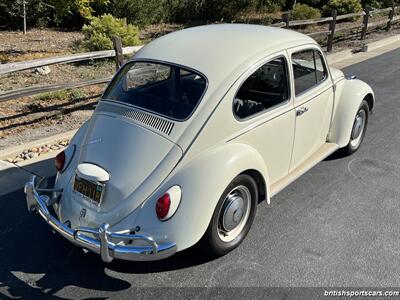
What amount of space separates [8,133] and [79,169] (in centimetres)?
329

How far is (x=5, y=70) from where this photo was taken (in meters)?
5.76

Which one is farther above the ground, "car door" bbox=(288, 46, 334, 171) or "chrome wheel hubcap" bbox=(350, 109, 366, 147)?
"car door" bbox=(288, 46, 334, 171)

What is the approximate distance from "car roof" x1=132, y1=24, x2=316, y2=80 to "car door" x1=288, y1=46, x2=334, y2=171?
0.23m

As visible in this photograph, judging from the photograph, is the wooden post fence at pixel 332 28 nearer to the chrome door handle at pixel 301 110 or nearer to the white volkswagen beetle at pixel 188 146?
the white volkswagen beetle at pixel 188 146

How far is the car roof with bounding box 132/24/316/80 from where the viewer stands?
3.66 m

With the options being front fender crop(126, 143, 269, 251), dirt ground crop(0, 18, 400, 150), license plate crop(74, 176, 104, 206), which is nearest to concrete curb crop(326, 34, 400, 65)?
dirt ground crop(0, 18, 400, 150)

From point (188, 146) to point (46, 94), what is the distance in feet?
16.9

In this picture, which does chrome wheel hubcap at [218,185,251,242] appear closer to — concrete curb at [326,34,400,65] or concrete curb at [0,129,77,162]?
concrete curb at [0,129,77,162]

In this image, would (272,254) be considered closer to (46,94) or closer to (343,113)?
(343,113)

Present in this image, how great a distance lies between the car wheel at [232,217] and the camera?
3350 mm

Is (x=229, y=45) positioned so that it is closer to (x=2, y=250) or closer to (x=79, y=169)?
(x=79, y=169)

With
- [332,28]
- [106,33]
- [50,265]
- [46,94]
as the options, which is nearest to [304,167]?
[50,265]

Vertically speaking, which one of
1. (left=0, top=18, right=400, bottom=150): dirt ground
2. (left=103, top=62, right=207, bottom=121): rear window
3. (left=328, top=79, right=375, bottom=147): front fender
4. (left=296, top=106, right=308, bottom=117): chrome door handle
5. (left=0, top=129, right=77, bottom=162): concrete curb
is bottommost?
(left=0, top=129, right=77, bottom=162): concrete curb

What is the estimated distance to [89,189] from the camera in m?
3.31
